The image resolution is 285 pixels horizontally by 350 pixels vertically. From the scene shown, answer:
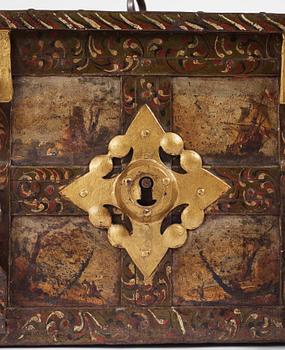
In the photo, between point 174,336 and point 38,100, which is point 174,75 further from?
point 174,336

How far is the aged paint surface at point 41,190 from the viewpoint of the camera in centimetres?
189

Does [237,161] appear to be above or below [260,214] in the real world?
above

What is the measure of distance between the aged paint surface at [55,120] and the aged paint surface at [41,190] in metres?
0.03

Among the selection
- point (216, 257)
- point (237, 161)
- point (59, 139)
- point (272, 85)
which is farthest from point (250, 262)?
point (59, 139)

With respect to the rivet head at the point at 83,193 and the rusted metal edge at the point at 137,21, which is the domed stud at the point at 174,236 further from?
the rusted metal edge at the point at 137,21

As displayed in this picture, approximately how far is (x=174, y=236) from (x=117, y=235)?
5.4 inches

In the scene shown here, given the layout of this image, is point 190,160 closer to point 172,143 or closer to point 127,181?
point 172,143

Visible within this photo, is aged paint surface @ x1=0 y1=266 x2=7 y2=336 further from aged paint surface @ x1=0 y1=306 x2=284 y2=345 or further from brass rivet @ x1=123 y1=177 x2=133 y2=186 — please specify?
brass rivet @ x1=123 y1=177 x2=133 y2=186

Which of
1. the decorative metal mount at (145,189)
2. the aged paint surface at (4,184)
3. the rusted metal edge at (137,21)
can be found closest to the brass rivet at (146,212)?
the decorative metal mount at (145,189)

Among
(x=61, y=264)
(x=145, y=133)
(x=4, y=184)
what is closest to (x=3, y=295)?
(x=61, y=264)

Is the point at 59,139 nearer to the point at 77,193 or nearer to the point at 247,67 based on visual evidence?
the point at 77,193

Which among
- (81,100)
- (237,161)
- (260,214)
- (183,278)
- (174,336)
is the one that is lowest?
(174,336)

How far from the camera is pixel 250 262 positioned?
75.2 inches

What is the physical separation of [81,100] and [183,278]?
0.50m
